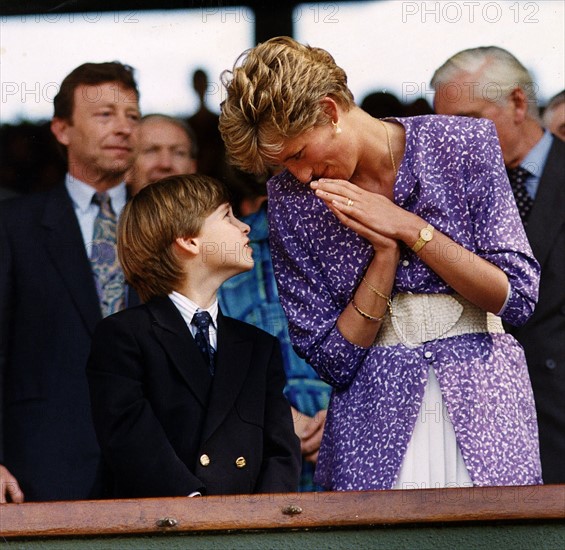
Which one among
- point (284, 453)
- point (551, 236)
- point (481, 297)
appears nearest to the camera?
point (481, 297)

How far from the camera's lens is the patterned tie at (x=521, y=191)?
5511mm

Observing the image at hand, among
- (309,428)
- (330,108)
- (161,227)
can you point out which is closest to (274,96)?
(330,108)

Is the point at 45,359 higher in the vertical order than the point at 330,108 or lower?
lower

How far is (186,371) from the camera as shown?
437 centimetres

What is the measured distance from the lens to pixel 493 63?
562 centimetres

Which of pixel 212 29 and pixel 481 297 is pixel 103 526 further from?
pixel 212 29

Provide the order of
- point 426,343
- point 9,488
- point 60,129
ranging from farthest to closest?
point 60,129, point 9,488, point 426,343

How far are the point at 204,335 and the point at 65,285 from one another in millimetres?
1140

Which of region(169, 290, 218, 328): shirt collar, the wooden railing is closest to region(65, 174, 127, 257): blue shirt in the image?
region(169, 290, 218, 328): shirt collar

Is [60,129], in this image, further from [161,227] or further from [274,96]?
[274,96]

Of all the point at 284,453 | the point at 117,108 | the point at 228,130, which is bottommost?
the point at 284,453

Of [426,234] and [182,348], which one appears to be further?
[182,348]

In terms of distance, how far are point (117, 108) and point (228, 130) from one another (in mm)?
1443

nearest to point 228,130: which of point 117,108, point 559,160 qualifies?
point 117,108
